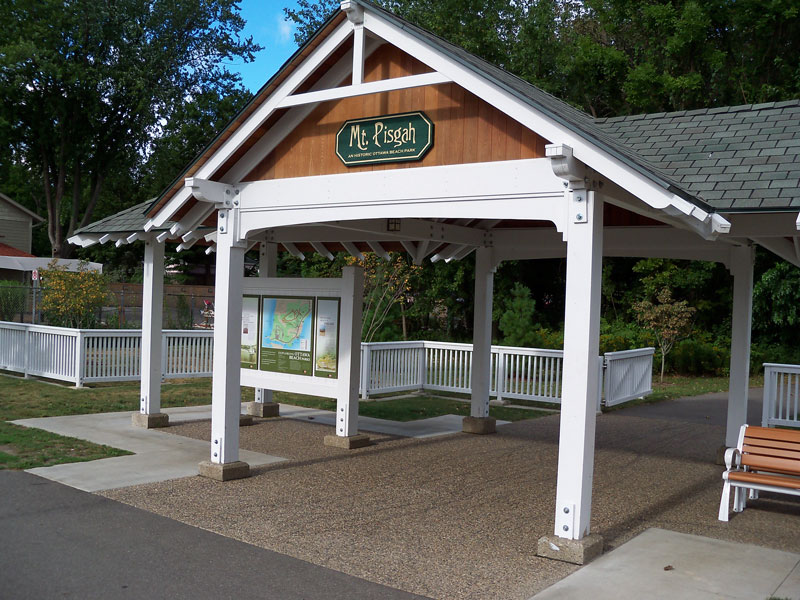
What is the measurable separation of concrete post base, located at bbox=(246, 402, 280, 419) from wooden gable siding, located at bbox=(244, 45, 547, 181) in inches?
219

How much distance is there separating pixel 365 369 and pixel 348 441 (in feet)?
17.4

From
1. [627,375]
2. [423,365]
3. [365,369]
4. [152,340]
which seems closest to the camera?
[152,340]

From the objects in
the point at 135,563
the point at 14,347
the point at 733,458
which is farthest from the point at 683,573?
the point at 14,347

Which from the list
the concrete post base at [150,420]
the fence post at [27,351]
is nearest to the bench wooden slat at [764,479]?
the concrete post base at [150,420]

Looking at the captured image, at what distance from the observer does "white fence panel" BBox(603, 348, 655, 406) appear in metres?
15.3

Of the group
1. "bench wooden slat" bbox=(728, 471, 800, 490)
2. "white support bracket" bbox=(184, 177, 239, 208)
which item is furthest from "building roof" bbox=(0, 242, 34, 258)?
"bench wooden slat" bbox=(728, 471, 800, 490)

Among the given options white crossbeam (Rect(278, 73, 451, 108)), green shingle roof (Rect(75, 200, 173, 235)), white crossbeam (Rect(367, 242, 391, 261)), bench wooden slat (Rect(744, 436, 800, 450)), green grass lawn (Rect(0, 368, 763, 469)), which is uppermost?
white crossbeam (Rect(278, 73, 451, 108))

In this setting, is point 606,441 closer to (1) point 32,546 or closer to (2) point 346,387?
(2) point 346,387

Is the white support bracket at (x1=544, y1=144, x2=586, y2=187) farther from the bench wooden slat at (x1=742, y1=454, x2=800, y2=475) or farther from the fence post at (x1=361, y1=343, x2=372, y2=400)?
the fence post at (x1=361, y1=343, x2=372, y2=400)

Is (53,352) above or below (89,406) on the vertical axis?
above

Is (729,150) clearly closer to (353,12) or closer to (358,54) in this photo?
(358,54)

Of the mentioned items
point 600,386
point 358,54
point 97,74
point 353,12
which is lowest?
point 600,386

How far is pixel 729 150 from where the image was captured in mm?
7715

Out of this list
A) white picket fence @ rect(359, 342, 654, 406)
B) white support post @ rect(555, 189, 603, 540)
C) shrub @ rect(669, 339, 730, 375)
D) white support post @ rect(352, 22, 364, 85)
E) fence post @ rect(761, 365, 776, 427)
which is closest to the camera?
white support post @ rect(555, 189, 603, 540)
